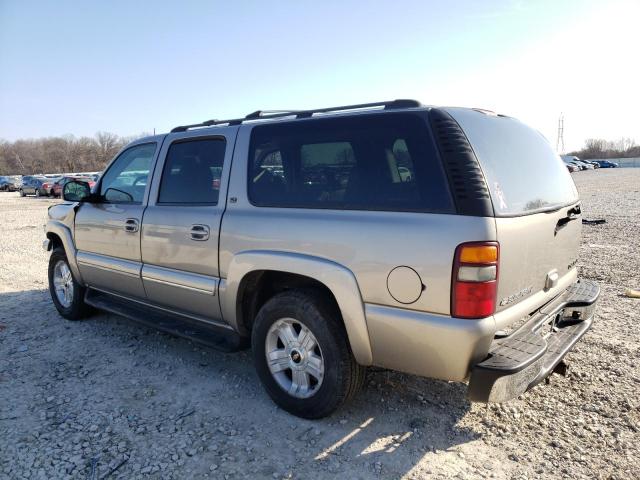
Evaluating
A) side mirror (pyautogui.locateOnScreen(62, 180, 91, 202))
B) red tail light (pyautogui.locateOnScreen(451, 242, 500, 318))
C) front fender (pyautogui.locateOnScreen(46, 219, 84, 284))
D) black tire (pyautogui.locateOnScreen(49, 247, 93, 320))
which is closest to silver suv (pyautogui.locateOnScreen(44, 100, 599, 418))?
red tail light (pyautogui.locateOnScreen(451, 242, 500, 318))

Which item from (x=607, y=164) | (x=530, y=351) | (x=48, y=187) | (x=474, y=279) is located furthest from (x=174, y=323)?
(x=607, y=164)

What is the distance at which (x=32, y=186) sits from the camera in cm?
3416

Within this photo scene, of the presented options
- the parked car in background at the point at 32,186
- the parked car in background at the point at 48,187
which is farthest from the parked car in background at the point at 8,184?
the parked car in background at the point at 48,187

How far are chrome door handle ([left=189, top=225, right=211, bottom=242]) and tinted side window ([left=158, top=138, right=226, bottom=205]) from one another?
21 cm

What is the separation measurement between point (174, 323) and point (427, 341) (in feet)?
7.50

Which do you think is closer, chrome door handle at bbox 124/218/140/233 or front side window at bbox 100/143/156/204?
chrome door handle at bbox 124/218/140/233

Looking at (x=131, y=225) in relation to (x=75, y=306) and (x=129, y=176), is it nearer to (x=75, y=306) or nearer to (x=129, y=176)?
(x=129, y=176)

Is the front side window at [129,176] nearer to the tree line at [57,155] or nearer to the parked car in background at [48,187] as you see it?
the parked car in background at [48,187]

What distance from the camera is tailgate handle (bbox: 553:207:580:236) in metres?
3.01

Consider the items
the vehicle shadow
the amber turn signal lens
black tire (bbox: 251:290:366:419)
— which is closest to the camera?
the amber turn signal lens

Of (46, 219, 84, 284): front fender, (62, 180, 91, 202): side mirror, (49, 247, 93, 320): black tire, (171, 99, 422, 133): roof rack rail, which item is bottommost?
(49, 247, 93, 320): black tire

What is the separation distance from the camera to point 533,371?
2.57 metres

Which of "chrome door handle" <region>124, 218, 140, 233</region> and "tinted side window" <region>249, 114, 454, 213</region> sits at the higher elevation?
"tinted side window" <region>249, 114, 454, 213</region>

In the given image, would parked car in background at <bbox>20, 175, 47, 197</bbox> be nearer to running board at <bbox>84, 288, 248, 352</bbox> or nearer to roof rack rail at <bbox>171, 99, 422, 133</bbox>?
running board at <bbox>84, 288, 248, 352</bbox>
